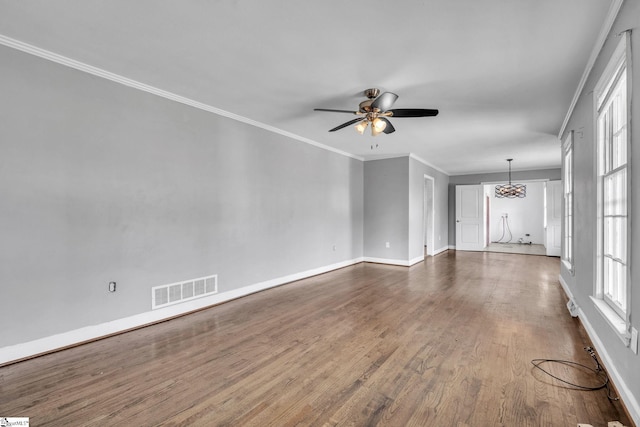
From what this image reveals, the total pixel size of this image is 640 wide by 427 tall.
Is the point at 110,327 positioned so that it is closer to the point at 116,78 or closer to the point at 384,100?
the point at 116,78

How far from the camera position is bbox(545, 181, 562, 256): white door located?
26.3ft

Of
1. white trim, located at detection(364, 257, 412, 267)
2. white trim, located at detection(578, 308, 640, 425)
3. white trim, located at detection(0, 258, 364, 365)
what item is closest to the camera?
white trim, located at detection(578, 308, 640, 425)

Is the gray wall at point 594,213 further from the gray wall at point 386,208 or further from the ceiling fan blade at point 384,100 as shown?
the gray wall at point 386,208

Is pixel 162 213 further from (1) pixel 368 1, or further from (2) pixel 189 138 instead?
(1) pixel 368 1

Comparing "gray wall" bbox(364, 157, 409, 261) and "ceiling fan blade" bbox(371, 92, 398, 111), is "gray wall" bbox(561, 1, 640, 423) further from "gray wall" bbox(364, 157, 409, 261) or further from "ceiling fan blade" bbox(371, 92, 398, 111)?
"gray wall" bbox(364, 157, 409, 261)

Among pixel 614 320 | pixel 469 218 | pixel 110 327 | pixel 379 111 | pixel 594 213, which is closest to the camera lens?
pixel 614 320

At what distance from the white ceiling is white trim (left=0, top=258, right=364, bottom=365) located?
2.39 m

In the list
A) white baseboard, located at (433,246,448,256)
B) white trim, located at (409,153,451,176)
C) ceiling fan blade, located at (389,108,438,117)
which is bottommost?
white baseboard, located at (433,246,448,256)

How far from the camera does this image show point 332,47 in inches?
94.7

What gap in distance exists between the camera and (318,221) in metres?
5.68

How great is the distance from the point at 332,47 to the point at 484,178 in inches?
326

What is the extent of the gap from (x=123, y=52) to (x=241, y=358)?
272 cm

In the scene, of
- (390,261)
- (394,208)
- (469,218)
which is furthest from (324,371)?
(469,218)

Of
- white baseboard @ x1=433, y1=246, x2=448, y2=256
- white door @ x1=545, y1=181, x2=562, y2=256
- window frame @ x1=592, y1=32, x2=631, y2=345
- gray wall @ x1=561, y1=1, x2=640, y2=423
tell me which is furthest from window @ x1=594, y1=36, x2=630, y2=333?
white door @ x1=545, y1=181, x2=562, y2=256
